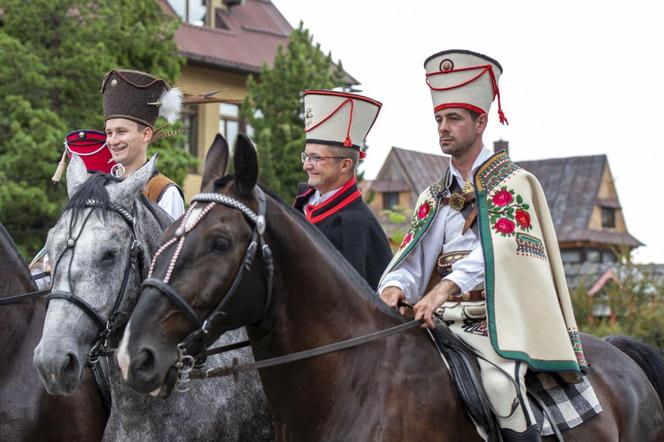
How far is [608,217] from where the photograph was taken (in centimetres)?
6334

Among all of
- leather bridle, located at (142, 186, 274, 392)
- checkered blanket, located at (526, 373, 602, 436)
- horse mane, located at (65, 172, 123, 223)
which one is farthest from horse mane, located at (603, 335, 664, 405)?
horse mane, located at (65, 172, 123, 223)

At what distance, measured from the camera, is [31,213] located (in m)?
20.1

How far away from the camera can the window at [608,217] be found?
62.9 metres

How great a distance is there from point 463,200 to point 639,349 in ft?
6.56

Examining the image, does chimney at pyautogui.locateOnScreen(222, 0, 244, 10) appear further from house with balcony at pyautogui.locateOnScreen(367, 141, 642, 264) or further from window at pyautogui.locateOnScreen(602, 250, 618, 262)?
window at pyautogui.locateOnScreen(602, 250, 618, 262)

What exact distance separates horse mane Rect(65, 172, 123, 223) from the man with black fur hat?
93 centimetres

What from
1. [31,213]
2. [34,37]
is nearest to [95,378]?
[31,213]

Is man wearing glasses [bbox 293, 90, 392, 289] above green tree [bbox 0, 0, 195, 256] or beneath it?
beneath

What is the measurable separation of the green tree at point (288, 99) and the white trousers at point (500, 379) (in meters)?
20.5

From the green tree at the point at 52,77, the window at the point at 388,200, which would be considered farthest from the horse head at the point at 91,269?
the window at the point at 388,200

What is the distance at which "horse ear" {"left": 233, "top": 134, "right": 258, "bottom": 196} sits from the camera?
438 cm

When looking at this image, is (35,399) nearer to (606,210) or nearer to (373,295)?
(373,295)

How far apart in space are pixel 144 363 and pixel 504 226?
198 cm

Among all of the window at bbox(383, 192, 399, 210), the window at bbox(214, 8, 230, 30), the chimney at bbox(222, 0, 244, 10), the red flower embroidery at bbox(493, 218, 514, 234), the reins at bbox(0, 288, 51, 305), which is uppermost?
the chimney at bbox(222, 0, 244, 10)
